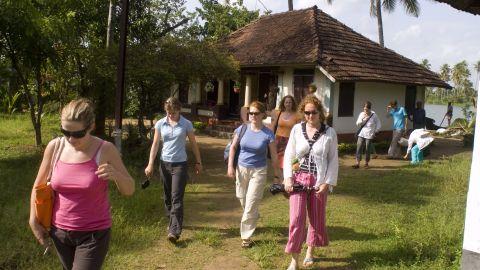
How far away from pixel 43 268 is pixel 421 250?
13.0 feet

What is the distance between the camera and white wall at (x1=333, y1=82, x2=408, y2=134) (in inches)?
642

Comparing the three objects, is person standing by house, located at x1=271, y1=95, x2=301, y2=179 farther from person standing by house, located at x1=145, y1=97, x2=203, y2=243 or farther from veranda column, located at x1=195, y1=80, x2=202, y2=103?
veranda column, located at x1=195, y1=80, x2=202, y2=103

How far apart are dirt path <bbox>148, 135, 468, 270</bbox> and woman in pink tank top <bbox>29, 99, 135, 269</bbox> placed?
1987 mm

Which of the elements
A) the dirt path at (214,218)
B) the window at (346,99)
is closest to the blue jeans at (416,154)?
the dirt path at (214,218)

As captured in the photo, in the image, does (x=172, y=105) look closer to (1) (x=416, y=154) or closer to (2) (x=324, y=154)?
(2) (x=324, y=154)

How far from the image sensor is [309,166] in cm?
463

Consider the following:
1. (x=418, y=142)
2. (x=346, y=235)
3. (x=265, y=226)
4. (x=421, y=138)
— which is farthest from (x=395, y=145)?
(x=265, y=226)

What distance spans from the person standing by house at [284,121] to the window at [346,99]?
31.6 feet

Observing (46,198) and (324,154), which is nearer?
(46,198)

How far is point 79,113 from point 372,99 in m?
16.0

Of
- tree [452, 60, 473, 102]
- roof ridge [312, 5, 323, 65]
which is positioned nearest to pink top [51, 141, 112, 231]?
roof ridge [312, 5, 323, 65]

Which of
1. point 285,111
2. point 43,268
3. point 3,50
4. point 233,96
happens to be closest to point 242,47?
point 233,96

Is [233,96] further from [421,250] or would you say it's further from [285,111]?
[421,250]

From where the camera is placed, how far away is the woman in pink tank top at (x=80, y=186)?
2998 millimetres
